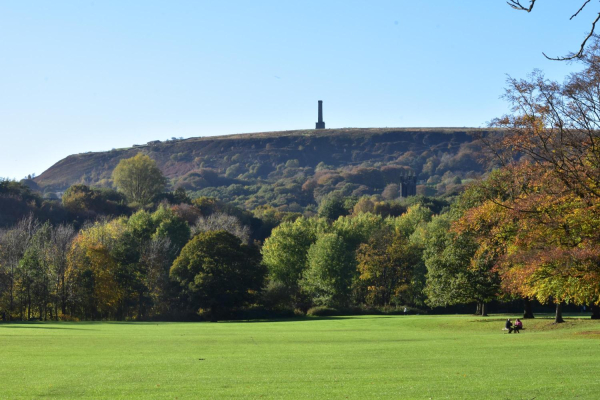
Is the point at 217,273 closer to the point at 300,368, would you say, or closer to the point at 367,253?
the point at 367,253

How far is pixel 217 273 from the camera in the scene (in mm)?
80000

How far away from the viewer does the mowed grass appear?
19.1m

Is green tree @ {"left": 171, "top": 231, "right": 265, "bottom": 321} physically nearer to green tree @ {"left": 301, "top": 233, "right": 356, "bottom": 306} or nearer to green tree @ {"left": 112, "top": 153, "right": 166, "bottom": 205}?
green tree @ {"left": 301, "top": 233, "right": 356, "bottom": 306}

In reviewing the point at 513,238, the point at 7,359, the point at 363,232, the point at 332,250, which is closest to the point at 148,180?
the point at 363,232

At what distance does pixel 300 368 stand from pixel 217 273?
56.5m

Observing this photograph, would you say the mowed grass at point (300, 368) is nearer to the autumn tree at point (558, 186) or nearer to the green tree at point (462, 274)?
the autumn tree at point (558, 186)

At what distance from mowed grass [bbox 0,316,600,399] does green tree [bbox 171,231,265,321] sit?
39.4 meters

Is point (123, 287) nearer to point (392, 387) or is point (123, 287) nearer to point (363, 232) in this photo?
point (363, 232)

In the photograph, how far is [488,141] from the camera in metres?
41.5

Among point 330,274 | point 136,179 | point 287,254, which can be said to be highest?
point 136,179

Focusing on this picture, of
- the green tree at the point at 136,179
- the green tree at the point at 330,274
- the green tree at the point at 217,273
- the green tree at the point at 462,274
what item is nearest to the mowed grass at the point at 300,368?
the green tree at the point at 462,274

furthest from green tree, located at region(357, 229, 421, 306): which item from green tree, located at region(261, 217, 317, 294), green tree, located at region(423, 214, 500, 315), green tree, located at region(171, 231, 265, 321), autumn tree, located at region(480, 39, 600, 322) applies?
autumn tree, located at region(480, 39, 600, 322)

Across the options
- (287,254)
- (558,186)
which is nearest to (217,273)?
(287,254)

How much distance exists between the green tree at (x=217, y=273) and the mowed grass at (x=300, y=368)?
129ft
